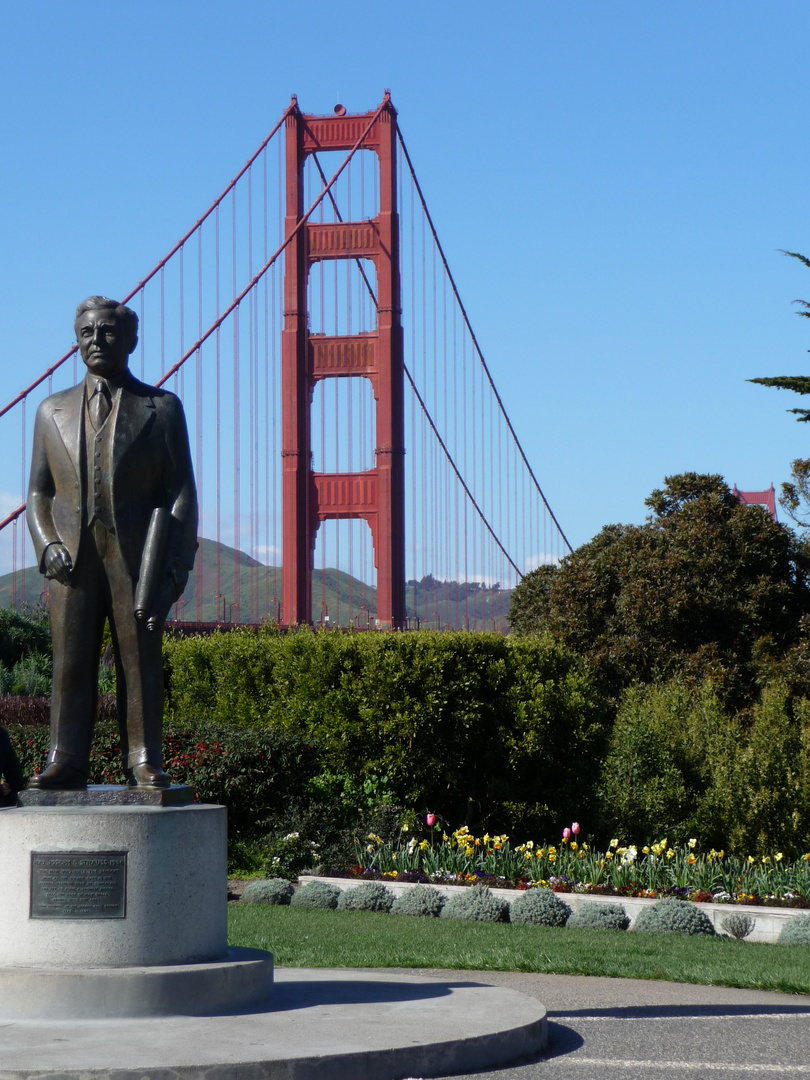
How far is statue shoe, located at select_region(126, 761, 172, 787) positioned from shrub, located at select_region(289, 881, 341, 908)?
5.28 m

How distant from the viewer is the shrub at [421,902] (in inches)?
442

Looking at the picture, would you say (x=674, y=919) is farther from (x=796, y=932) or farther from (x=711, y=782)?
(x=711, y=782)

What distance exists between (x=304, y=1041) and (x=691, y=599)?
19.4 metres

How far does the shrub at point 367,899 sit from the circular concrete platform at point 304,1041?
473 cm

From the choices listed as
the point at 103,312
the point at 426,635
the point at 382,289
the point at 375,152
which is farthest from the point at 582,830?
the point at 375,152

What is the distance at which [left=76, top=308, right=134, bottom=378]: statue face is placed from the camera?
6.84 m

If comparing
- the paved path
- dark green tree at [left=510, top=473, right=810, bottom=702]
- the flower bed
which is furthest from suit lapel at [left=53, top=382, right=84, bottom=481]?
dark green tree at [left=510, top=473, right=810, bottom=702]

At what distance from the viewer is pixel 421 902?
1127 cm

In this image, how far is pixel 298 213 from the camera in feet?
119

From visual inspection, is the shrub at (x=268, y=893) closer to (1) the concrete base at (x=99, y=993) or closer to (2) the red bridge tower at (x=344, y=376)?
(1) the concrete base at (x=99, y=993)

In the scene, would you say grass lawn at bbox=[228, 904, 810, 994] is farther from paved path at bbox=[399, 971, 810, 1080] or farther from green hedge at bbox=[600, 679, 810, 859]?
green hedge at bbox=[600, 679, 810, 859]

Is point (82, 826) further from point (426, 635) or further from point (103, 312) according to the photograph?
point (426, 635)

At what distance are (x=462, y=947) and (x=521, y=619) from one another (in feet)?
59.2

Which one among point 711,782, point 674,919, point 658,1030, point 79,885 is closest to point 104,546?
point 79,885
